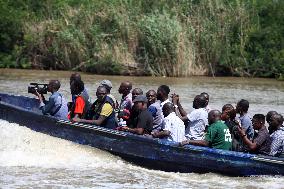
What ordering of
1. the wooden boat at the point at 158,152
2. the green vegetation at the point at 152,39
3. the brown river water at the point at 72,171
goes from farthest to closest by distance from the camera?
the green vegetation at the point at 152,39 → the wooden boat at the point at 158,152 → the brown river water at the point at 72,171

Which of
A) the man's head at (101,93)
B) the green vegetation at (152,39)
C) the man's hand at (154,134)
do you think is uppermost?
the green vegetation at (152,39)

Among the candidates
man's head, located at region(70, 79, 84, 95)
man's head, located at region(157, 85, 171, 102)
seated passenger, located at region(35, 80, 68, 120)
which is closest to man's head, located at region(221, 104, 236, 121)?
man's head, located at region(157, 85, 171, 102)

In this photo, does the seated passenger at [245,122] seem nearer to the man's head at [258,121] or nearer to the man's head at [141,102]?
the man's head at [258,121]

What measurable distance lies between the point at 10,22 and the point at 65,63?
3.33m

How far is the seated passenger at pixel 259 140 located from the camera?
1184 cm

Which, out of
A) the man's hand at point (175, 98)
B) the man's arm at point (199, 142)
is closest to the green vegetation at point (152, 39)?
the man's hand at point (175, 98)

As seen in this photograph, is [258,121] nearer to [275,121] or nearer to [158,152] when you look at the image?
[275,121]

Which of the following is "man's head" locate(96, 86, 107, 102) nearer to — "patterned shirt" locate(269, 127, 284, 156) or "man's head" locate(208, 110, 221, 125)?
"man's head" locate(208, 110, 221, 125)

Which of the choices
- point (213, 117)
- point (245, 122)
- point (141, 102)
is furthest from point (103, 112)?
point (245, 122)

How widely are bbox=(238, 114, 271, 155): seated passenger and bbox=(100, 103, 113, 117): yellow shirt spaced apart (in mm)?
2128

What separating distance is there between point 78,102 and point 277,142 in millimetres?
3285

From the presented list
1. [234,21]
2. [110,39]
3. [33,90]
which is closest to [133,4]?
[110,39]

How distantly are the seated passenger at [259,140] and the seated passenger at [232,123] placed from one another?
0.26 metres

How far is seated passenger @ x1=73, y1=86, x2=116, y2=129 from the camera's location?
12.6 meters
